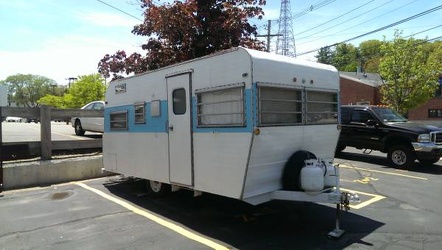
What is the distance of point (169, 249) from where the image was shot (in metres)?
5.43

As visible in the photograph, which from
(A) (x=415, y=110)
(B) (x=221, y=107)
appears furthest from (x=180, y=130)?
(A) (x=415, y=110)

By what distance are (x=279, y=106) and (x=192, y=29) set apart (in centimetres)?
580

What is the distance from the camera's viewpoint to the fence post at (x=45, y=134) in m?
10.3

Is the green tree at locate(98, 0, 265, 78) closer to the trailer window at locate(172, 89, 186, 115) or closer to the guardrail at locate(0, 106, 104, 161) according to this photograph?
the guardrail at locate(0, 106, 104, 161)

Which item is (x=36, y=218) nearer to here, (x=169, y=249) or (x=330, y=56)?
(x=169, y=249)

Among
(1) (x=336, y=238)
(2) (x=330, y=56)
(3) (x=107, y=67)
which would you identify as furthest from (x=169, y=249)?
(2) (x=330, y=56)

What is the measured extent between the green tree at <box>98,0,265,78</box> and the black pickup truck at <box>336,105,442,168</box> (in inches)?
181

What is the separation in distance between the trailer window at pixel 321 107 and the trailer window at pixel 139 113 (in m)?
3.38

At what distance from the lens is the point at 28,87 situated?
104750 millimetres

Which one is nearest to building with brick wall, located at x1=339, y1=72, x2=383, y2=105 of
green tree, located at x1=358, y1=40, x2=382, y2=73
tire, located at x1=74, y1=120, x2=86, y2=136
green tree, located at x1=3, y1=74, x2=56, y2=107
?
green tree, located at x1=358, y1=40, x2=382, y2=73

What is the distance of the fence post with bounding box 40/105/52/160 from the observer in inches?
406

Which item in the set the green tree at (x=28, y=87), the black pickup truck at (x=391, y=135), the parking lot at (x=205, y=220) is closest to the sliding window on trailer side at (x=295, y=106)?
the parking lot at (x=205, y=220)

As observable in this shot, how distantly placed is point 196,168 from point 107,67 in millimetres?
7161

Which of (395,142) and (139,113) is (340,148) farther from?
(139,113)
